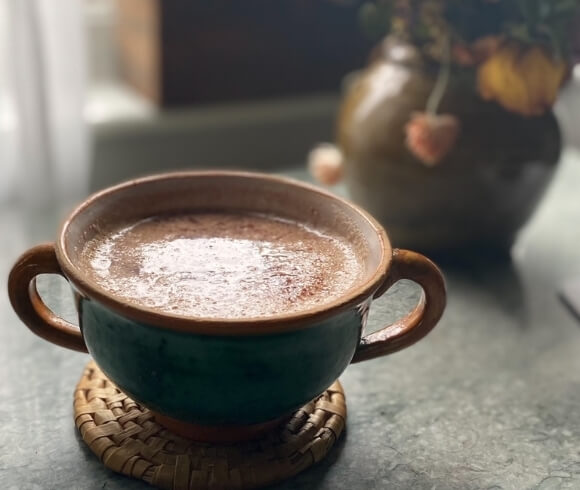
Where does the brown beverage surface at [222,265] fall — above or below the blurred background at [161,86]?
above

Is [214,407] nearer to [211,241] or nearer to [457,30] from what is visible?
Result: [211,241]

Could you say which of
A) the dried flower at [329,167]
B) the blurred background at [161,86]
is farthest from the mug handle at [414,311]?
the blurred background at [161,86]

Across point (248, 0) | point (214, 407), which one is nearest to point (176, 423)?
point (214, 407)

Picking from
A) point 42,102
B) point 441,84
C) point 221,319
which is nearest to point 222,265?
point 221,319

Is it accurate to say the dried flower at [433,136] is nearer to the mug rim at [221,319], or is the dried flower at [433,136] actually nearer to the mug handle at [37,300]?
the mug rim at [221,319]

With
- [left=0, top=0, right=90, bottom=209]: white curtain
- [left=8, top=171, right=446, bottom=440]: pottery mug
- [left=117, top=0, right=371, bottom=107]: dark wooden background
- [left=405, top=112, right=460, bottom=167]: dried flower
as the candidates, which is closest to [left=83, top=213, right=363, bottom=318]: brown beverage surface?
[left=8, top=171, right=446, bottom=440]: pottery mug
